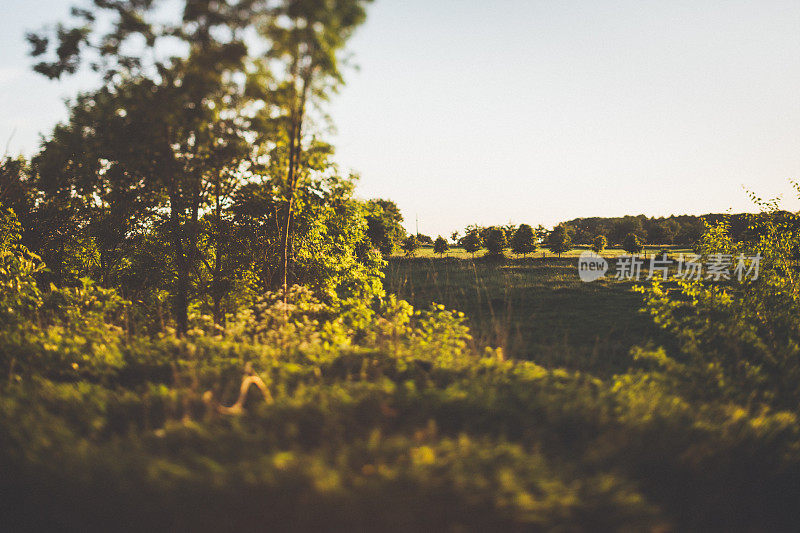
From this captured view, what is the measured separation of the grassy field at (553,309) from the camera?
16328 millimetres

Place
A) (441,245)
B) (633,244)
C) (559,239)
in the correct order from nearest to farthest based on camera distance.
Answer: (633,244) → (559,239) → (441,245)

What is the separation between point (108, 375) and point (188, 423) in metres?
2.58

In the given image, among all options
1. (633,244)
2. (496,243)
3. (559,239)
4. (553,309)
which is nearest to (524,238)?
(496,243)

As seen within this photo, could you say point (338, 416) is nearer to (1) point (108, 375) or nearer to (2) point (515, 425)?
(2) point (515, 425)

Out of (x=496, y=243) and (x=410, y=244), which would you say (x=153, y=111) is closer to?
(x=496, y=243)

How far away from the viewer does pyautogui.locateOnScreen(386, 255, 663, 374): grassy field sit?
16328 mm

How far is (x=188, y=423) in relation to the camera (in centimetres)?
339

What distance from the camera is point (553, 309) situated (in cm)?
2730

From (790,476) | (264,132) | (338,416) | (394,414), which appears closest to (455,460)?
(394,414)

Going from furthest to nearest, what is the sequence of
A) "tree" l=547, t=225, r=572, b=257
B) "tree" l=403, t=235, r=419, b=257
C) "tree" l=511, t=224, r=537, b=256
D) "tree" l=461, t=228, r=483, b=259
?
"tree" l=403, t=235, r=419, b=257 → "tree" l=461, t=228, r=483, b=259 → "tree" l=547, t=225, r=572, b=257 → "tree" l=511, t=224, r=537, b=256

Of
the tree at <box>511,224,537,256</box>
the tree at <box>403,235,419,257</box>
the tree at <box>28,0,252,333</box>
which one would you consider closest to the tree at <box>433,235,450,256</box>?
the tree at <box>403,235,419,257</box>

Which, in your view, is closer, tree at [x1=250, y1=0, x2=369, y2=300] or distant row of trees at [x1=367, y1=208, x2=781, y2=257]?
tree at [x1=250, y1=0, x2=369, y2=300]

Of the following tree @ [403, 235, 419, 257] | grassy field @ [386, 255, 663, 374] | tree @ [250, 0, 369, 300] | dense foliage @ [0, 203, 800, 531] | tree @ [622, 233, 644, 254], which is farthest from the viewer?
tree @ [403, 235, 419, 257]

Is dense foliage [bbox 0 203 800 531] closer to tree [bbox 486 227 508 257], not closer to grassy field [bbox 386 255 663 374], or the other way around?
grassy field [bbox 386 255 663 374]
